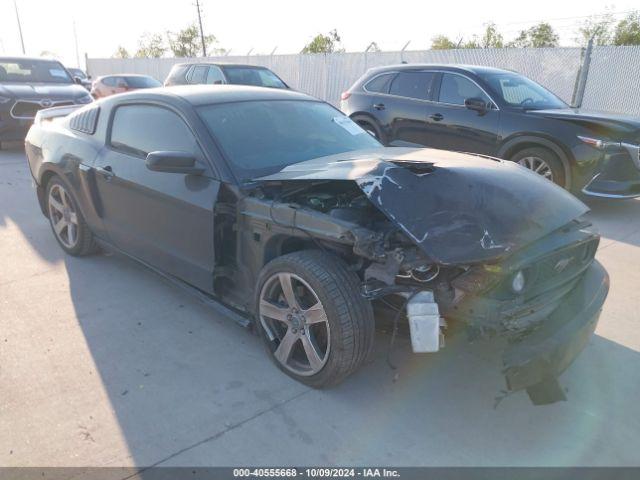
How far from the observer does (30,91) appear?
10.2 meters

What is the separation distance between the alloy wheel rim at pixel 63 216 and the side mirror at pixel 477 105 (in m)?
5.12

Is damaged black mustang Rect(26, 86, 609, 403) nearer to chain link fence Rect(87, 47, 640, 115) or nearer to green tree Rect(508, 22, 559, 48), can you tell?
chain link fence Rect(87, 47, 640, 115)

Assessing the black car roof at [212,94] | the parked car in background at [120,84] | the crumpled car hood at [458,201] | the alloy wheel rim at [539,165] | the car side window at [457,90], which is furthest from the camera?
the parked car in background at [120,84]

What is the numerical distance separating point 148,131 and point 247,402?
2.12 metres

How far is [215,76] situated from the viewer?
1187cm

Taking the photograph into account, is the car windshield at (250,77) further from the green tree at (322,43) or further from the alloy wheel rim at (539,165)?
the green tree at (322,43)

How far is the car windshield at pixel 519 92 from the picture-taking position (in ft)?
23.2

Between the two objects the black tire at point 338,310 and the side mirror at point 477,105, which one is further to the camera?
the side mirror at point 477,105

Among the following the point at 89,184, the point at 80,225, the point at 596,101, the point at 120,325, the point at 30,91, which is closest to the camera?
the point at 120,325

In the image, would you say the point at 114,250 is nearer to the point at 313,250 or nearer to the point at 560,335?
the point at 313,250

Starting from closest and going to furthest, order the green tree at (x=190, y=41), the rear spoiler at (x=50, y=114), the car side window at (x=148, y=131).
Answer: the car side window at (x=148, y=131), the rear spoiler at (x=50, y=114), the green tree at (x=190, y=41)

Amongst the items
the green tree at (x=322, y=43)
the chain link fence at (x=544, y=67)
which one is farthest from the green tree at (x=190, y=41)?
the chain link fence at (x=544, y=67)

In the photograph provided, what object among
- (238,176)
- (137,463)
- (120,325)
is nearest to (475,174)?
(238,176)

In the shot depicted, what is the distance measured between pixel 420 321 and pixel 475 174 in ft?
3.18
